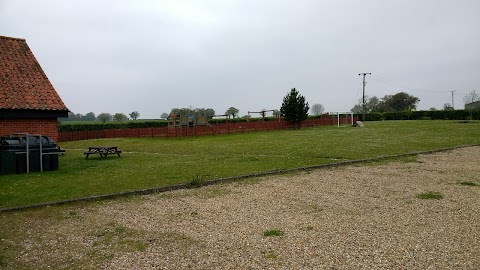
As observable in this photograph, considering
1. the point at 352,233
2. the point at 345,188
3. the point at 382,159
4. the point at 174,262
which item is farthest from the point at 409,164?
the point at 174,262

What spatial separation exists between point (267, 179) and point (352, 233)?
4918 mm

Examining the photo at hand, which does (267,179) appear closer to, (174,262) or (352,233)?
(352,233)

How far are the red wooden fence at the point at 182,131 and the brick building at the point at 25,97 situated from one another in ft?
48.1

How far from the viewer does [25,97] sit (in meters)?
15.5

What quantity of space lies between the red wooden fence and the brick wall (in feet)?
48.9

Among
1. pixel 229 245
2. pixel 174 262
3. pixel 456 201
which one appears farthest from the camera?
pixel 456 201

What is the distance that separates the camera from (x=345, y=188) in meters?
9.01

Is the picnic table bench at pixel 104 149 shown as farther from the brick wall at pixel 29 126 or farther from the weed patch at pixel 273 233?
the weed patch at pixel 273 233

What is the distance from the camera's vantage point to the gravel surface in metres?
4.61

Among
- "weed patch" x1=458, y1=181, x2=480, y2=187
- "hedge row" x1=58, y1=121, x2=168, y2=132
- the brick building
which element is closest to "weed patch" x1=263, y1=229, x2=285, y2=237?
"weed patch" x1=458, y1=181, x2=480, y2=187

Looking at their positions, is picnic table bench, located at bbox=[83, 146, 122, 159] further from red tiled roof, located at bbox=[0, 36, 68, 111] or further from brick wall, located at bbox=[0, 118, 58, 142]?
red tiled roof, located at bbox=[0, 36, 68, 111]

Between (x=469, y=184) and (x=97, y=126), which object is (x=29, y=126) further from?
(x=97, y=126)

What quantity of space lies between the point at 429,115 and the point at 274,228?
55553 mm

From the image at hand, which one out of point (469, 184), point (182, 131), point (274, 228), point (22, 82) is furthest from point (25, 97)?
point (182, 131)
